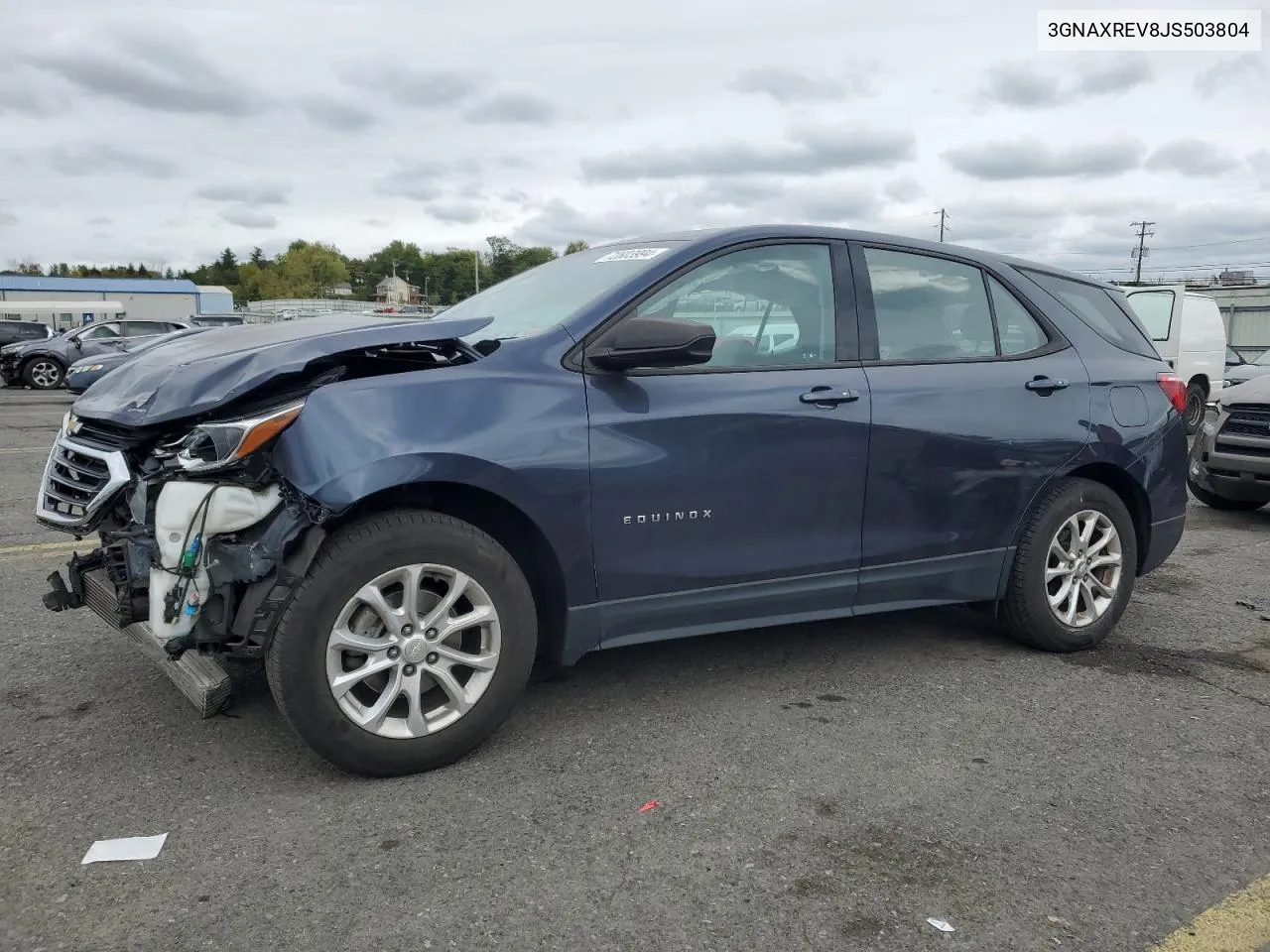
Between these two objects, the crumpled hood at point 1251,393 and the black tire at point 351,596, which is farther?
the crumpled hood at point 1251,393

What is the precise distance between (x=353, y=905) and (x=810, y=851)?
46.6 inches

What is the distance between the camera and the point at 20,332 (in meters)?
26.2

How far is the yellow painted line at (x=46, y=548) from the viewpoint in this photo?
5891 mm

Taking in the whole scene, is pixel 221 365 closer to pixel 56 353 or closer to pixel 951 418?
pixel 951 418

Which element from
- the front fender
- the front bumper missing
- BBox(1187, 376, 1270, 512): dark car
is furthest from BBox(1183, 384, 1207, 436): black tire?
the front bumper missing

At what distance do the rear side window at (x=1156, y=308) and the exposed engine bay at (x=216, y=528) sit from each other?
48.0 ft

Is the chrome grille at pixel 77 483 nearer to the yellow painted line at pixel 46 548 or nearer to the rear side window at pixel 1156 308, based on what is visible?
the yellow painted line at pixel 46 548

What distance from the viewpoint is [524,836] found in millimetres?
2795

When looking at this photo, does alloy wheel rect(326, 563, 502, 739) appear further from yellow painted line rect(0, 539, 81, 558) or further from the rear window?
yellow painted line rect(0, 539, 81, 558)

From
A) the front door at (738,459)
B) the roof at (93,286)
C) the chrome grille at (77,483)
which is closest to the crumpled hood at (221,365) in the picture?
the chrome grille at (77,483)

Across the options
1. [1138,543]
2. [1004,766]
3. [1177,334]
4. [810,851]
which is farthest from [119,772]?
[1177,334]

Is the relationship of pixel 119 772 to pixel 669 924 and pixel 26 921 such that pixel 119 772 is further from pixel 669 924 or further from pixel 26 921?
pixel 669 924

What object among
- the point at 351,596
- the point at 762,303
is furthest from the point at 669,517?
the point at 351,596

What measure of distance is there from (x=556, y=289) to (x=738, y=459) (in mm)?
1042
